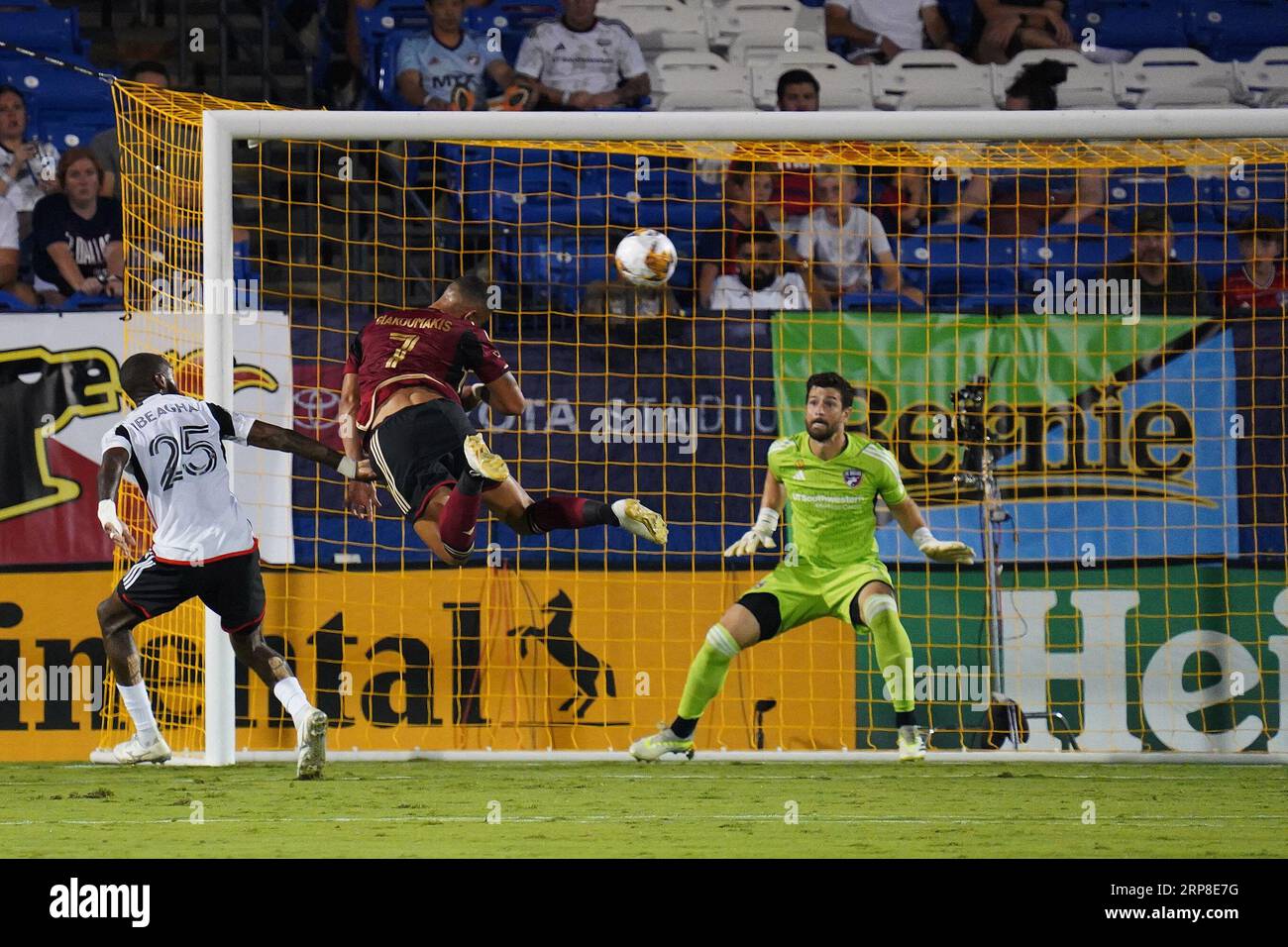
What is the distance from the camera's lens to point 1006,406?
379 inches

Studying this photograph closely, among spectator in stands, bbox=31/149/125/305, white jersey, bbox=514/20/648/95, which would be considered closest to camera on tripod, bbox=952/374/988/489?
white jersey, bbox=514/20/648/95

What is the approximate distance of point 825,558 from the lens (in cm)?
863

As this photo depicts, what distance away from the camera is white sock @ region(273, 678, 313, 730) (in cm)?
742

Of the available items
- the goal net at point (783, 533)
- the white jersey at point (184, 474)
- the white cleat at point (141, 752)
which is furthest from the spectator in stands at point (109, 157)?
the white cleat at point (141, 752)

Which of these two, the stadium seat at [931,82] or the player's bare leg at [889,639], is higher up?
the stadium seat at [931,82]

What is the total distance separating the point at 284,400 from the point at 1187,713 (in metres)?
5.08

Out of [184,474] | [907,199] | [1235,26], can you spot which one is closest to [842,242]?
[907,199]

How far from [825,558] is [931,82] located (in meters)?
5.14

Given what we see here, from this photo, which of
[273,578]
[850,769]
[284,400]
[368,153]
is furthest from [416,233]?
[850,769]

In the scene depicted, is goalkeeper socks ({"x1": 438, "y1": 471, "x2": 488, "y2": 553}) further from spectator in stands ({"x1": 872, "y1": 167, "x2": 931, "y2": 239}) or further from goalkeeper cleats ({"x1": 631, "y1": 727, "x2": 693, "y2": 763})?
spectator in stands ({"x1": 872, "y1": 167, "x2": 931, "y2": 239})

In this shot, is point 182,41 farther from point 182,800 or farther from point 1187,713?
point 1187,713

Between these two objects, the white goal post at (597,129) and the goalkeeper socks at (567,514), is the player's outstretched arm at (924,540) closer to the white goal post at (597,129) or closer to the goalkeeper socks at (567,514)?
the goalkeeper socks at (567,514)

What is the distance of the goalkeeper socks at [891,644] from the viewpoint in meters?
8.31

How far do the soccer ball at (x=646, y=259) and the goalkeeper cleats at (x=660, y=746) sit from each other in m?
2.20
